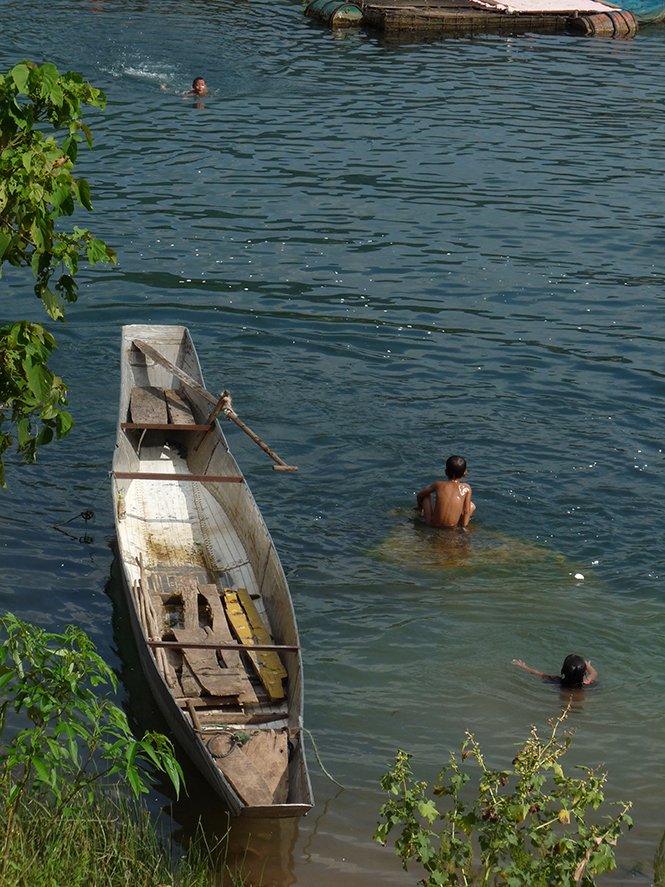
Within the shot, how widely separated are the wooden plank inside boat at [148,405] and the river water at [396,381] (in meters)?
0.63

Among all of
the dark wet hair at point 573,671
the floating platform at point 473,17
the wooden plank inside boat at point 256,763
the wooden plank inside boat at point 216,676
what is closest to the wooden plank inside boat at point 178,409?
the wooden plank inside boat at point 216,676

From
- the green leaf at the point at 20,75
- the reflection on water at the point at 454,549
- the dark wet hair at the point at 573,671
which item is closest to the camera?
the green leaf at the point at 20,75

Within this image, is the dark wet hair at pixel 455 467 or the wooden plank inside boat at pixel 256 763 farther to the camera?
the dark wet hair at pixel 455 467

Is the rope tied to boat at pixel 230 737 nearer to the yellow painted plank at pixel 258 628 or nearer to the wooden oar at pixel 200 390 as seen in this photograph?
the yellow painted plank at pixel 258 628

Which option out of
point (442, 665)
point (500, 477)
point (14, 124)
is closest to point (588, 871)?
point (442, 665)

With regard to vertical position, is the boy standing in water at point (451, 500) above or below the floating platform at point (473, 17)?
below

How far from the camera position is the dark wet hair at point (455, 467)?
36.8 ft

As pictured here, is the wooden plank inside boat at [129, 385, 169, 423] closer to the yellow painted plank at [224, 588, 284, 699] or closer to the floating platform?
the yellow painted plank at [224, 588, 284, 699]

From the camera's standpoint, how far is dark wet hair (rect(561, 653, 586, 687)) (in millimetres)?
8789

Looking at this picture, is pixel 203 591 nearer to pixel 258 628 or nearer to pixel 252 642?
pixel 258 628

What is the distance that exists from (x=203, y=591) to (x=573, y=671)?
3583 mm

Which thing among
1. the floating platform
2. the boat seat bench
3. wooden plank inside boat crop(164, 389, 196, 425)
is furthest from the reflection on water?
the floating platform

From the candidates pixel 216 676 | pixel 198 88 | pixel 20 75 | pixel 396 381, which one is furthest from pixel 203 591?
pixel 198 88

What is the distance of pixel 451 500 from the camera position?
36.9ft
